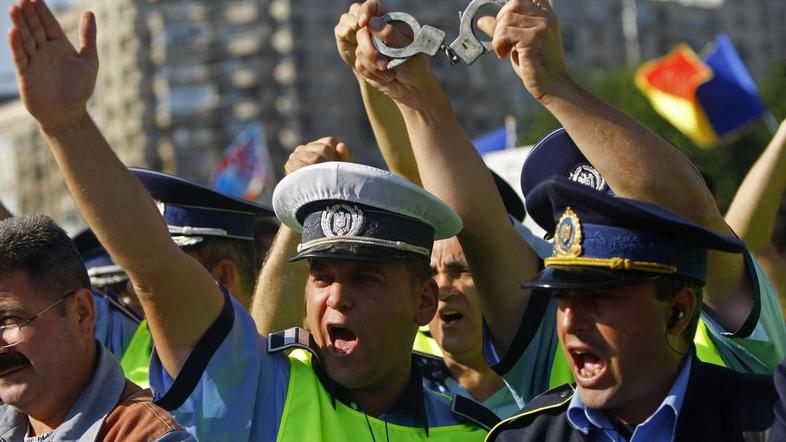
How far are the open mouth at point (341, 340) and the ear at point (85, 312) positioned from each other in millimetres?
710

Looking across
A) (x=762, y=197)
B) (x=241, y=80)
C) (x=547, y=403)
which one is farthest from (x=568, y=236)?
(x=241, y=80)

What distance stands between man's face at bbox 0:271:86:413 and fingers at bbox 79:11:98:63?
0.71m

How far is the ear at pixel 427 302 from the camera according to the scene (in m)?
4.98

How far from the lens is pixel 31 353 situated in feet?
14.8

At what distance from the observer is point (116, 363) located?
4738mm

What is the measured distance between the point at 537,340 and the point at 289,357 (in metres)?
0.77

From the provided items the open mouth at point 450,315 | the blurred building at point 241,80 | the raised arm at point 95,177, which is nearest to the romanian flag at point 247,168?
the open mouth at point 450,315

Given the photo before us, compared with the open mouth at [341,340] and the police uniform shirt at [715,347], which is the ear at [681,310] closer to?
the police uniform shirt at [715,347]

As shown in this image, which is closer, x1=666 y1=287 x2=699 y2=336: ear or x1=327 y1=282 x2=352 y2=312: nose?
x1=666 y1=287 x2=699 y2=336: ear

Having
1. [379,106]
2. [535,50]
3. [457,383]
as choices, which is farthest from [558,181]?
[457,383]

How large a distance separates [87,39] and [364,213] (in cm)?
100

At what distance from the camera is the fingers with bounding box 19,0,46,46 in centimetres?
418

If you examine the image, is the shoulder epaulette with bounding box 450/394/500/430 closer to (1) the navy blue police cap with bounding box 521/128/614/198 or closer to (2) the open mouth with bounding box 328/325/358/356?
(2) the open mouth with bounding box 328/325/358/356

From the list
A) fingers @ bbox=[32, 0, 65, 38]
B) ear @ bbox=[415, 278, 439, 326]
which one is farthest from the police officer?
fingers @ bbox=[32, 0, 65, 38]
